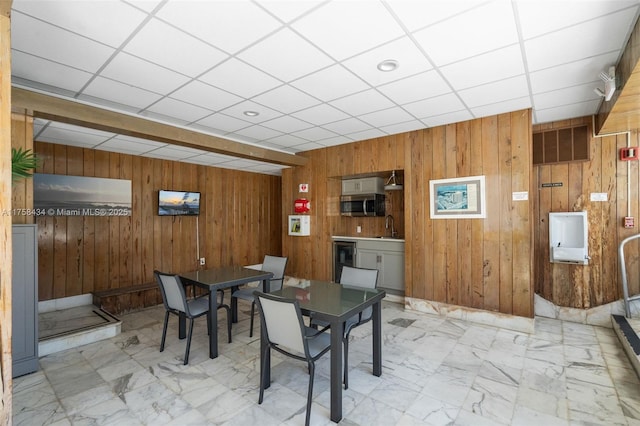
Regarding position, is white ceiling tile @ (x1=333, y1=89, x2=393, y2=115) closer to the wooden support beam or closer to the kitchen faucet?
the wooden support beam

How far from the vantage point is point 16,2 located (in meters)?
1.80

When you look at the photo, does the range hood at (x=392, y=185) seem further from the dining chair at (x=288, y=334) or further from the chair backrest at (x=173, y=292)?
the chair backrest at (x=173, y=292)

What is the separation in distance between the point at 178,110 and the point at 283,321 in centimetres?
282

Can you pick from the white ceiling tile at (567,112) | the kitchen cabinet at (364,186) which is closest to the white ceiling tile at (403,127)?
the kitchen cabinet at (364,186)

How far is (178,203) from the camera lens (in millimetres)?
5824

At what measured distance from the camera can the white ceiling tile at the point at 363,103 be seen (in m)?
3.25

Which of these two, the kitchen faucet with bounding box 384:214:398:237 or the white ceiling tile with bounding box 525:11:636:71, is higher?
the white ceiling tile with bounding box 525:11:636:71

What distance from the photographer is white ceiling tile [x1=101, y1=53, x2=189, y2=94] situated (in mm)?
2479

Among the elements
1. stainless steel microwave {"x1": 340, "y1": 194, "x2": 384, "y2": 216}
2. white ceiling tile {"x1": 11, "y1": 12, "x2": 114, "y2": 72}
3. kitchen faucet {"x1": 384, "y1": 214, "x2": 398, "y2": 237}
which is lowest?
kitchen faucet {"x1": 384, "y1": 214, "x2": 398, "y2": 237}

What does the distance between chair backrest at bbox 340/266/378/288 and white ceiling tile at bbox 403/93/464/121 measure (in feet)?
6.60

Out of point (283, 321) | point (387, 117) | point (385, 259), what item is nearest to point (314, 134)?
point (387, 117)

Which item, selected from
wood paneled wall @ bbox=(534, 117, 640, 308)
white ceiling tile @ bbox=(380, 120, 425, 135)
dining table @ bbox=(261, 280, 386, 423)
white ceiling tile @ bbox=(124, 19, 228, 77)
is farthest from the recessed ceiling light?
wood paneled wall @ bbox=(534, 117, 640, 308)

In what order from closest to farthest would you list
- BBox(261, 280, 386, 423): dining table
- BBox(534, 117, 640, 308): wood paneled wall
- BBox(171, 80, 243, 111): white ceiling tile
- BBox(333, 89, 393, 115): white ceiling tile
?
BBox(261, 280, 386, 423): dining table < BBox(171, 80, 243, 111): white ceiling tile < BBox(333, 89, 393, 115): white ceiling tile < BBox(534, 117, 640, 308): wood paneled wall

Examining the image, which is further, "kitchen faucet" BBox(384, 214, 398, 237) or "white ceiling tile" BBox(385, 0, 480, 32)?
"kitchen faucet" BBox(384, 214, 398, 237)
